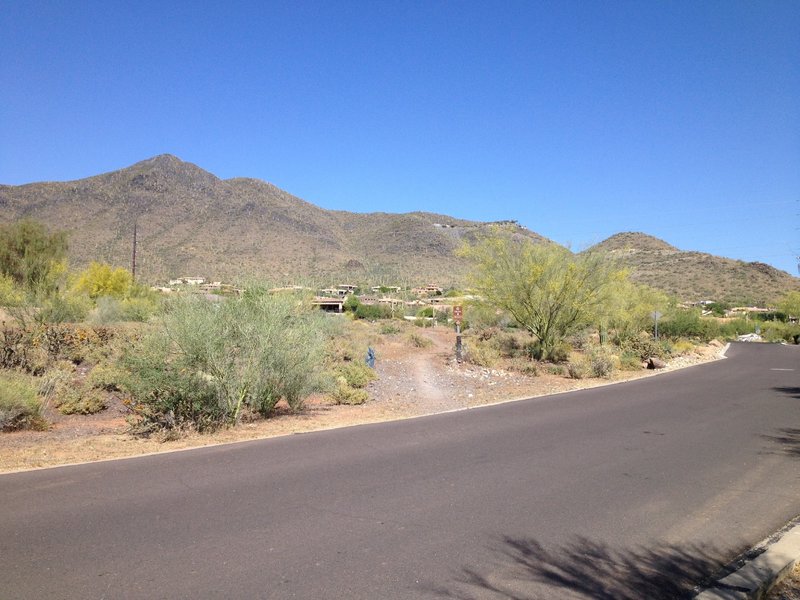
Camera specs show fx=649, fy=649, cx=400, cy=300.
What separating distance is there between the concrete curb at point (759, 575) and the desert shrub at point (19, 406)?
40.3ft

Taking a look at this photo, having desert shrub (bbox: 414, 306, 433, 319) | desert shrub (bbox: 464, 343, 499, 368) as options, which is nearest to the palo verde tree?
desert shrub (bbox: 464, 343, 499, 368)

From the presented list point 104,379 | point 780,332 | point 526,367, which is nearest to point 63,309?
point 104,379

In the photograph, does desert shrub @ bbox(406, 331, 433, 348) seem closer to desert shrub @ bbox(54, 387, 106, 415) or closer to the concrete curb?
desert shrub @ bbox(54, 387, 106, 415)

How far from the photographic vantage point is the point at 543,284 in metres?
28.3

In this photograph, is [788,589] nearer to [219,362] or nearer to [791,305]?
[219,362]

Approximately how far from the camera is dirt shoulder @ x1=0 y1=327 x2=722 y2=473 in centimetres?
1037

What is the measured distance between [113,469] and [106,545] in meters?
3.34

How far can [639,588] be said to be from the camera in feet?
16.8

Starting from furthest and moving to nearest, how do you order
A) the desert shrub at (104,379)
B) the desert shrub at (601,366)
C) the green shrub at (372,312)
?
the green shrub at (372,312), the desert shrub at (601,366), the desert shrub at (104,379)

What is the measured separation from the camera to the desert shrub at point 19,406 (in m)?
12.4

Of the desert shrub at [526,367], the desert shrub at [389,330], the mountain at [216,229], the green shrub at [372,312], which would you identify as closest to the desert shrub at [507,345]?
the desert shrub at [526,367]

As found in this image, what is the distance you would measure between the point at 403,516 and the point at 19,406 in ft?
31.4

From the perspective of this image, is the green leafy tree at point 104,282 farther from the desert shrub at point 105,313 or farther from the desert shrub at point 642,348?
the desert shrub at point 642,348

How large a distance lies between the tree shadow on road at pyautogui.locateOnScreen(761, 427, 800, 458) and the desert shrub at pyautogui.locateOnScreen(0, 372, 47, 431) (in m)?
13.6
